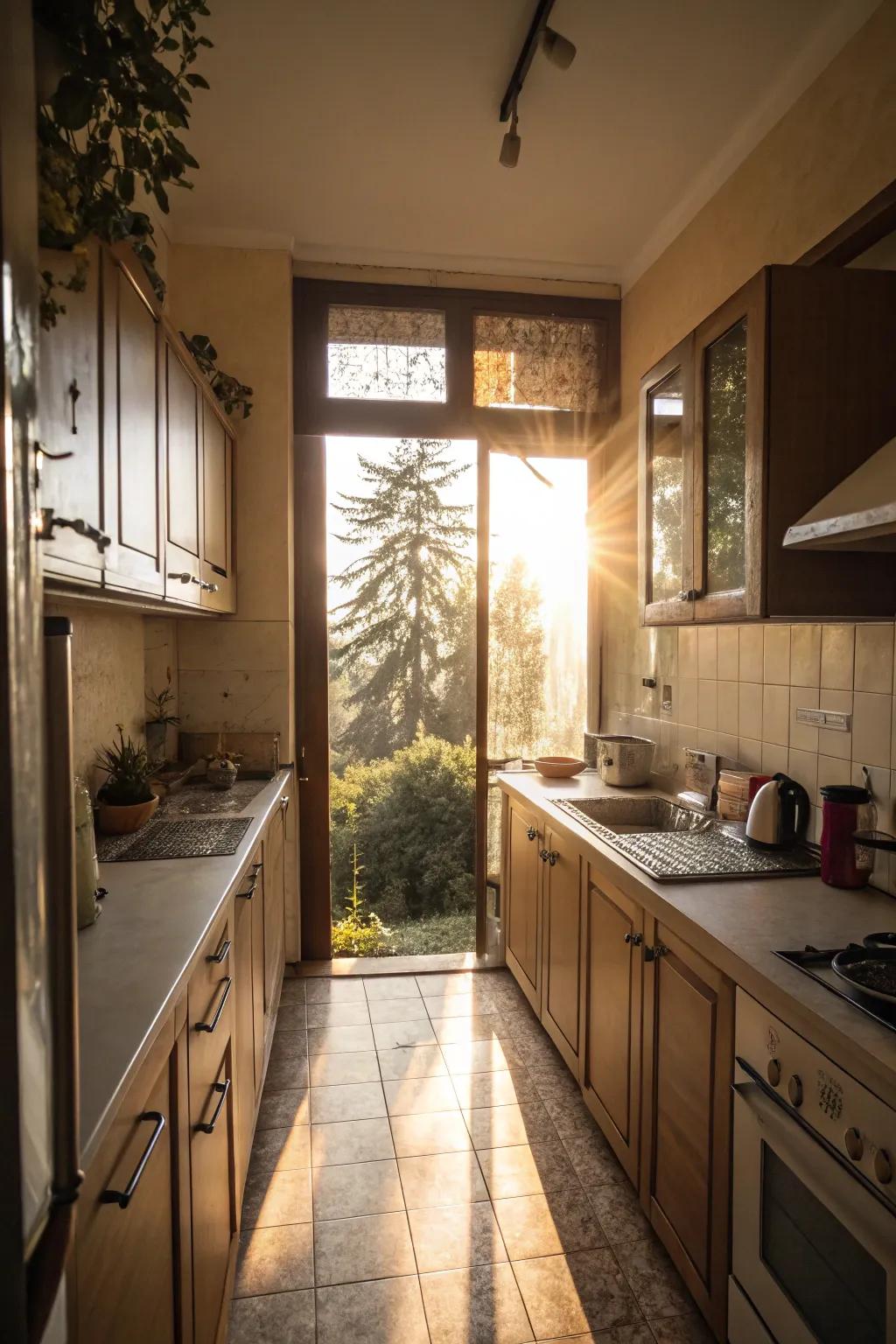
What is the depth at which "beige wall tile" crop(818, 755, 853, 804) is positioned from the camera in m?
1.93

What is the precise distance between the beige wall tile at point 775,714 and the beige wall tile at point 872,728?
0.30 meters

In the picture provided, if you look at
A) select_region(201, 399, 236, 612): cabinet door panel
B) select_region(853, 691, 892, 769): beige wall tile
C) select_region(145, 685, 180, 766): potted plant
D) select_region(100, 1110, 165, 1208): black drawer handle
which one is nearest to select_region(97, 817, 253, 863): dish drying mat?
select_region(145, 685, 180, 766): potted plant

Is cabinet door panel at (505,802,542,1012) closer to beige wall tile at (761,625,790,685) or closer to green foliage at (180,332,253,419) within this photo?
beige wall tile at (761,625,790,685)

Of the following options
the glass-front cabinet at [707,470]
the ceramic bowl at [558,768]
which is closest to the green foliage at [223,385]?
the glass-front cabinet at [707,470]

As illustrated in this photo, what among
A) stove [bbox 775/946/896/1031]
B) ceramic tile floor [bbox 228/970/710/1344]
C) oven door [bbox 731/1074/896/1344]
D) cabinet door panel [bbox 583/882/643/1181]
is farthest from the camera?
cabinet door panel [bbox 583/882/643/1181]

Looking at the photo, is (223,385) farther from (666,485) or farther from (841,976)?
(841,976)

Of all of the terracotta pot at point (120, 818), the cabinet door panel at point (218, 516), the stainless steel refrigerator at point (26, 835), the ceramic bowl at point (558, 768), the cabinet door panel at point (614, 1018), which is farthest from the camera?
the ceramic bowl at point (558, 768)

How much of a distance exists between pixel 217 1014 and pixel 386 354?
2827 millimetres

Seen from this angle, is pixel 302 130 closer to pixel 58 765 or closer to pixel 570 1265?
pixel 58 765

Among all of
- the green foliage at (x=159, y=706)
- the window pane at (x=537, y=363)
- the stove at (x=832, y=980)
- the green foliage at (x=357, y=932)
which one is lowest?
the green foliage at (x=357, y=932)

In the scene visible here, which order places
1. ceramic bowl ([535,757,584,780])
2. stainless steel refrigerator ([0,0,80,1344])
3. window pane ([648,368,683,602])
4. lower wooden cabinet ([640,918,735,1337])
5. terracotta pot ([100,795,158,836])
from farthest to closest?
ceramic bowl ([535,757,584,780]), window pane ([648,368,683,602]), terracotta pot ([100,795,158,836]), lower wooden cabinet ([640,918,735,1337]), stainless steel refrigerator ([0,0,80,1344])

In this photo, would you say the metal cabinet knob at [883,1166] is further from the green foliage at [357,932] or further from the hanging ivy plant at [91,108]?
the green foliage at [357,932]

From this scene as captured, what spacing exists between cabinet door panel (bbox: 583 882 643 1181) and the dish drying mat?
3.30ft

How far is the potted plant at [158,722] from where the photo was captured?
9.61 feet
